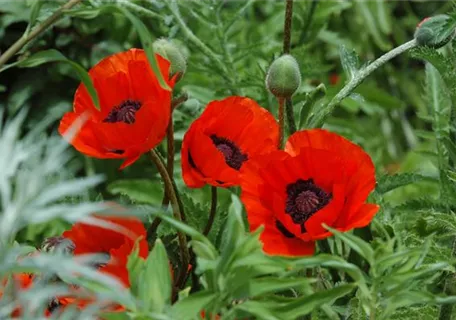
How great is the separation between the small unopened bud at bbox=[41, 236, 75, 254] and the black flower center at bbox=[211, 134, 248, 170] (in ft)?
0.53

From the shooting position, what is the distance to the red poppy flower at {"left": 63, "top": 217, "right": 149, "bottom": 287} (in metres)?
0.82

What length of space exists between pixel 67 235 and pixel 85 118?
10 cm

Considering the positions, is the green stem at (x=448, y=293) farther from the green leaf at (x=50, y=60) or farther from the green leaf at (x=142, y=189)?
the green leaf at (x=142, y=189)

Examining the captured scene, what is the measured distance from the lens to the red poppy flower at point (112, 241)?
82 centimetres

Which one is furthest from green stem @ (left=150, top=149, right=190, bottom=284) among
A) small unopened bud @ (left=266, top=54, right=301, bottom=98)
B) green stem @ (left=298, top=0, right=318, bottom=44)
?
green stem @ (left=298, top=0, right=318, bottom=44)

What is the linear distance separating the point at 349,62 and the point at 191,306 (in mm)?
387

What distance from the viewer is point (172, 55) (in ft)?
3.08

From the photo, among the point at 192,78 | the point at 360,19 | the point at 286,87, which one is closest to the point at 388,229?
the point at 286,87

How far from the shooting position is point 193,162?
2.95ft

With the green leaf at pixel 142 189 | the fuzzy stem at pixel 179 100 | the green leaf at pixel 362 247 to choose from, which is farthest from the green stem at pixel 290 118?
the green leaf at pixel 142 189

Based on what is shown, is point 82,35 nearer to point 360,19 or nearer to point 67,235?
point 360,19

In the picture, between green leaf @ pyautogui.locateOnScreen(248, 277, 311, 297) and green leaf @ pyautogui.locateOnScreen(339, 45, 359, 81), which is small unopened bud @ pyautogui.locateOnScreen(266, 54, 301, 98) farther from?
green leaf @ pyautogui.locateOnScreen(248, 277, 311, 297)

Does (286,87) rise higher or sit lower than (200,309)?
higher

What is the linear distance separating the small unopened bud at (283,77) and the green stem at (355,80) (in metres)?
0.04
